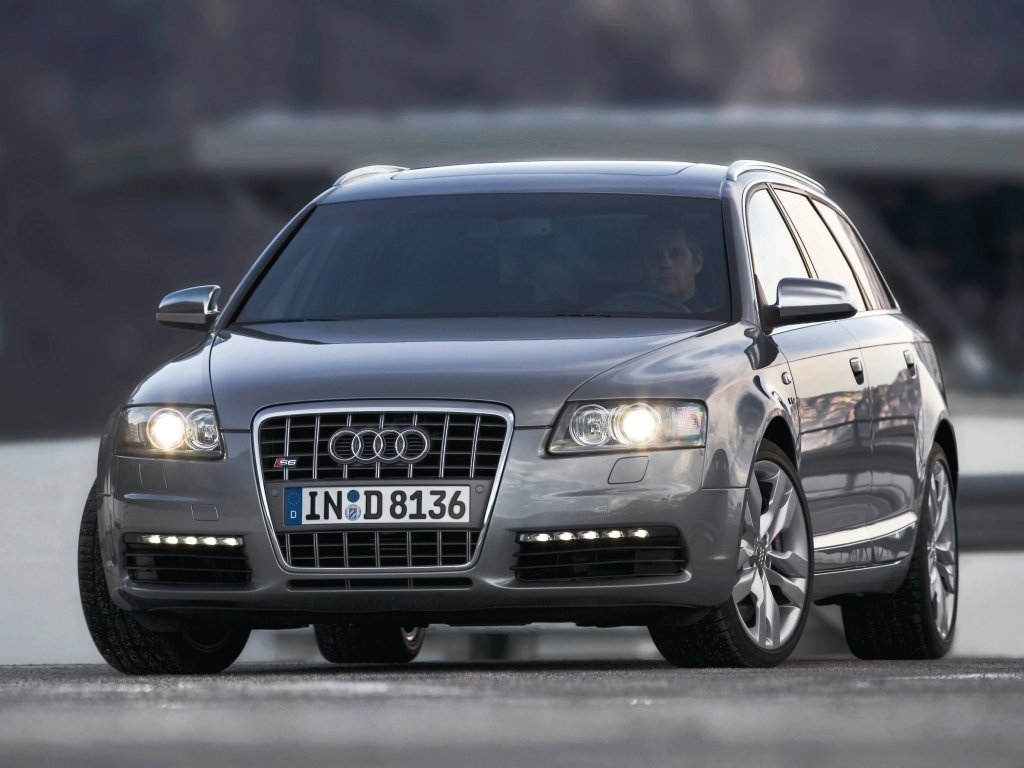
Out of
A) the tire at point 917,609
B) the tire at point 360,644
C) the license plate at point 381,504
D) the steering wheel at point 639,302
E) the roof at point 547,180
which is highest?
the roof at point 547,180

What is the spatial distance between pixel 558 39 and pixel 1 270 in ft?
84.3

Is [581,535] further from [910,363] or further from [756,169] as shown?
[910,363]

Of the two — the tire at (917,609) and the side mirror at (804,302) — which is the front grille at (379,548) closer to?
the side mirror at (804,302)

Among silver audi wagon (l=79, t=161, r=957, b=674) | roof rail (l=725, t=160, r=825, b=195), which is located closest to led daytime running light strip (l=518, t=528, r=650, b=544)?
silver audi wagon (l=79, t=161, r=957, b=674)

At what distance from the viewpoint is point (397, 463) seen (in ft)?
21.3

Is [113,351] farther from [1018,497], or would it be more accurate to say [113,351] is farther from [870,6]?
[1018,497]

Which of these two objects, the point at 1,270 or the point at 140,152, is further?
the point at 1,270

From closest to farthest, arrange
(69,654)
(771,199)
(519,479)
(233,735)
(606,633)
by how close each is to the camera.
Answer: (233,735) < (519,479) < (771,199) < (69,654) < (606,633)

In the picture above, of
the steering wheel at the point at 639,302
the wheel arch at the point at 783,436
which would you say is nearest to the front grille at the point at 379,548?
the wheel arch at the point at 783,436

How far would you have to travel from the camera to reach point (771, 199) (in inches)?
339

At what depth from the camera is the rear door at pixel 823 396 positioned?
7.59 m

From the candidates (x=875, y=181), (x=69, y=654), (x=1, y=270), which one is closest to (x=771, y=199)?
(x=69, y=654)

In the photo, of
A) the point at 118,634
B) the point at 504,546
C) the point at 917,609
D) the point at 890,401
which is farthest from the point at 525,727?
the point at 917,609

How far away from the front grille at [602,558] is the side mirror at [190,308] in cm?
188
